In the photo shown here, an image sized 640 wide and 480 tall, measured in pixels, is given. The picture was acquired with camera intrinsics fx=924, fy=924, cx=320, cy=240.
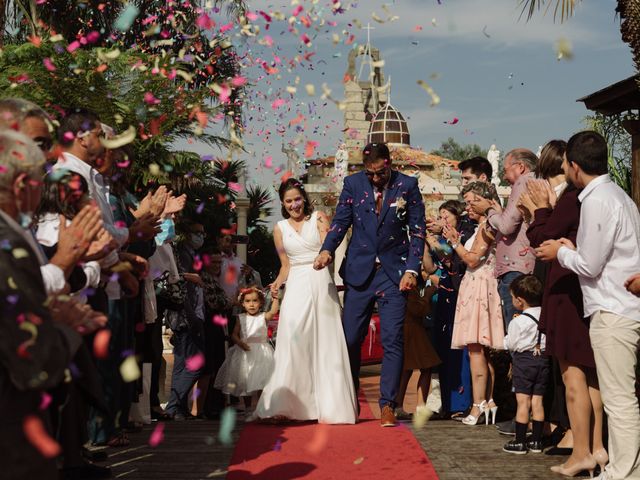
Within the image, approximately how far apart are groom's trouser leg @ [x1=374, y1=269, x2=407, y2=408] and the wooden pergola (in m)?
7.38

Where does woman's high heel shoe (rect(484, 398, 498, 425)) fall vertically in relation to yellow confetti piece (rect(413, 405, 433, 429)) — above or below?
above

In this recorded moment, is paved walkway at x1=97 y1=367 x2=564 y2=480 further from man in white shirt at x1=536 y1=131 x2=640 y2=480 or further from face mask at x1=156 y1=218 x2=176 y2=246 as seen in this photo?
face mask at x1=156 y1=218 x2=176 y2=246

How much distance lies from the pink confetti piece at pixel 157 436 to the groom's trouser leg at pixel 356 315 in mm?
1735

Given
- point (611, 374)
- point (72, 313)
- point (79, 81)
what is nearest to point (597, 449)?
point (611, 374)

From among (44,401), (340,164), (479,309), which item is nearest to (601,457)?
(479,309)

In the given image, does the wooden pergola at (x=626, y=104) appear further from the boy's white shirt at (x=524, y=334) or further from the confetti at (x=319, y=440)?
the confetti at (x=319, y=440)

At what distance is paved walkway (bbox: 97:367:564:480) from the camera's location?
5.75 metres

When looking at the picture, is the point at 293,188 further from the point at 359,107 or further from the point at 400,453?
the point at 359,107

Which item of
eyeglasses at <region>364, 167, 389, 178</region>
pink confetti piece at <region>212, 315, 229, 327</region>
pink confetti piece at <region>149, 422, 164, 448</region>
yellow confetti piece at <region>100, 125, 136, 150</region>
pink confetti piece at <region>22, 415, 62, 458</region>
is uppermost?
yellow confetti piece at <region>100, 125, 136, 150</region>

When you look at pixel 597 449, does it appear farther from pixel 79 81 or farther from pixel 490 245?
pixel 79 81

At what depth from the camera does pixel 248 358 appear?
9.57 m

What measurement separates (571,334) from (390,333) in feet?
7.36

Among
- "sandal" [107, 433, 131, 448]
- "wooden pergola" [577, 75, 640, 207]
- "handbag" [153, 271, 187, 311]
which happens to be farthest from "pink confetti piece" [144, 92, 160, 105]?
"wooden pergola" [577, 75, 640, 207]

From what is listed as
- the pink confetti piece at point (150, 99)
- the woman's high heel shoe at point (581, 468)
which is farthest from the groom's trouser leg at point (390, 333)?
the pink confetti piece at point (150, 99)
